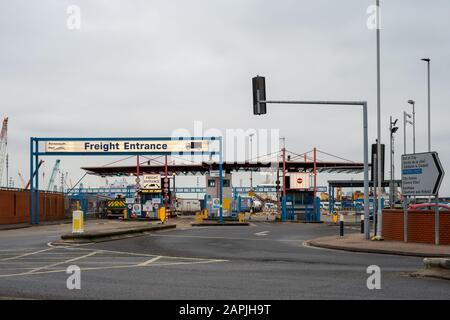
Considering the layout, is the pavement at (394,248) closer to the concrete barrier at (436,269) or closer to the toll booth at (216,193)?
the concrete barrier at (436,269)

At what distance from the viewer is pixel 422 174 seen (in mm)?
20516

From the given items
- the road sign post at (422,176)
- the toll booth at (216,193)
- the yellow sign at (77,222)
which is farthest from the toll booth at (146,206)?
the road sign post at (422,176)

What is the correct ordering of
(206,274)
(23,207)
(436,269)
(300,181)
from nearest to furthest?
(436,269) < (206,274) < (23,207) < (300,181)

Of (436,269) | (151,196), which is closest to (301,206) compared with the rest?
(151,196)

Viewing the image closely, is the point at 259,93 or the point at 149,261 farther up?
the point at 259,93

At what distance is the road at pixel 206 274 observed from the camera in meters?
9.66

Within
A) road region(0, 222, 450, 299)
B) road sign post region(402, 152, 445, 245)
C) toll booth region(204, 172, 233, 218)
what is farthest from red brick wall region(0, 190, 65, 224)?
road sign post region(402, 152, 445, 245)

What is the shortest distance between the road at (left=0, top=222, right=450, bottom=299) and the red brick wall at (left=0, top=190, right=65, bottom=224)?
72.4 feet

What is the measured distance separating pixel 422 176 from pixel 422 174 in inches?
2.8

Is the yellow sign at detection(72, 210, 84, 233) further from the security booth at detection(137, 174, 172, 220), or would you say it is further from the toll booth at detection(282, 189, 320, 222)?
the toll booth at detection(282, 189, 320, 222)

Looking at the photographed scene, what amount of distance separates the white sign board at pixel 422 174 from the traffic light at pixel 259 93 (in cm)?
562

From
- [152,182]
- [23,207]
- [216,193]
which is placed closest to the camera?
[23,207]

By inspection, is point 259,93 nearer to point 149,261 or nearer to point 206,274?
point 149,261
